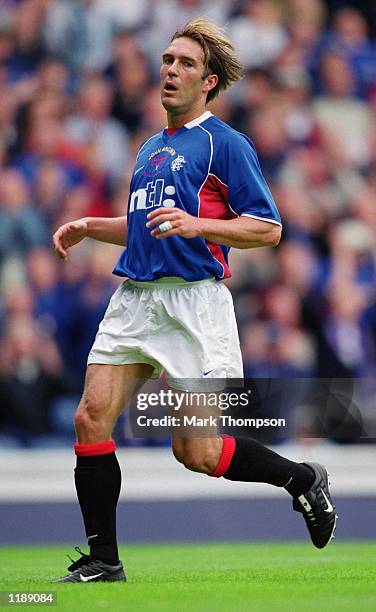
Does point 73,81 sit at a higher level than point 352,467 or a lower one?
higher

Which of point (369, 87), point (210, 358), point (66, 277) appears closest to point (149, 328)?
point (210, 358)

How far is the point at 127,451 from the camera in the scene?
912 centimetres

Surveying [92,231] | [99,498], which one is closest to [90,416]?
[99,498]

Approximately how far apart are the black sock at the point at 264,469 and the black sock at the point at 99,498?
1.65ft

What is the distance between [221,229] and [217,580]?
1.39 metres

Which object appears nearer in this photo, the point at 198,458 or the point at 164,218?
the point at 164,218

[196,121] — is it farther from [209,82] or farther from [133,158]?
[133,158]

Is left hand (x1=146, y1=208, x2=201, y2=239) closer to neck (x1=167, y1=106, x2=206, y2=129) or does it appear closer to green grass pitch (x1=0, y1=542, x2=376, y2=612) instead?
neck (x1=167, y1=106, x2=206, y2=129)

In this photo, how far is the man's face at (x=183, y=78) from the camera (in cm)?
521

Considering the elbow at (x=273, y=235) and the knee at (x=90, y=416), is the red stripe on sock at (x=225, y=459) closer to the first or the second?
the knee at (x=90, y=416)

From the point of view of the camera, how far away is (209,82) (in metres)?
5.33

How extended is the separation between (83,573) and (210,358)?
0.97 meters

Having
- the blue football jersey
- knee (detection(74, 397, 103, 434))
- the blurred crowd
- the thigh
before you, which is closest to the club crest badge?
the blue football jersey

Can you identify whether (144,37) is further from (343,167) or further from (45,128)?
(343,167)
